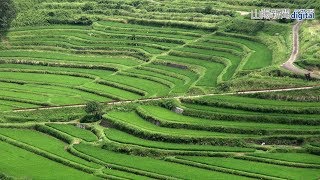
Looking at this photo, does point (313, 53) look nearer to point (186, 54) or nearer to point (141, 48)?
point (186, 54)

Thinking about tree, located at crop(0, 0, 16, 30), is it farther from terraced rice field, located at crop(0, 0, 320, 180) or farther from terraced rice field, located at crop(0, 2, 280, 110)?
terraced rice field, located at crop(0, 2, 280, 110)

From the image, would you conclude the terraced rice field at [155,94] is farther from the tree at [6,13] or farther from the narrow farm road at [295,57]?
the tree at [6,13]

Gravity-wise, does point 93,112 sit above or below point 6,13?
below

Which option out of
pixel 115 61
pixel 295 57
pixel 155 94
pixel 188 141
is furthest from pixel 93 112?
pixel 295 57

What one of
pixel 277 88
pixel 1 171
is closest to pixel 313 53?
pixel 277 88

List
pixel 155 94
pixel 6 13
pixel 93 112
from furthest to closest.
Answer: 1. pixel 6 13
2. pixel 155 94
3. pixel 93 112

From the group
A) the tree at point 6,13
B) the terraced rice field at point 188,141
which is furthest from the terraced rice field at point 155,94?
the tree at point 6,13

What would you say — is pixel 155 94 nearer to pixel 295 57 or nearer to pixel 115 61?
pixel 115 61
